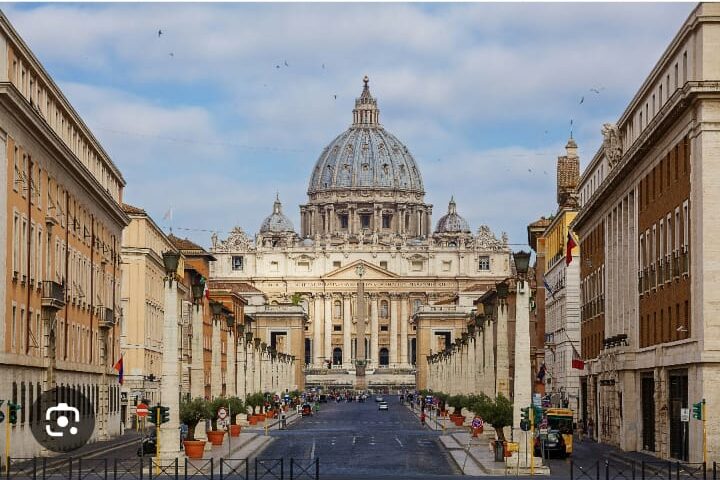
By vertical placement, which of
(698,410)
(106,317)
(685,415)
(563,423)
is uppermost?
(106,317)

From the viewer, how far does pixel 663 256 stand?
62.5m

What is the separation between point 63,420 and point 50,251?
692 centimetres

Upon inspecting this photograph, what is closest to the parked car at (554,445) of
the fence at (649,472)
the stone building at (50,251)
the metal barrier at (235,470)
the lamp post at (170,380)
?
the fence at (649,472)

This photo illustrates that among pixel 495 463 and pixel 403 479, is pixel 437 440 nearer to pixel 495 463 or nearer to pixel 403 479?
pixel 495 463

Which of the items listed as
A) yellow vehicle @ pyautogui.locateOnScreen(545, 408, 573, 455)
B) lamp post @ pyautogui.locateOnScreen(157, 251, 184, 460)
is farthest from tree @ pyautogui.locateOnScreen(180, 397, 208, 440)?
yellow vehicle @ pyautogui.locateOnScreen(545, 408, 573, 455)

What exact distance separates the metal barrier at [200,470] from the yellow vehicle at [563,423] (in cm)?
1425

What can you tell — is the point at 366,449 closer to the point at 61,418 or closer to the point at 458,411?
the point at 61,418

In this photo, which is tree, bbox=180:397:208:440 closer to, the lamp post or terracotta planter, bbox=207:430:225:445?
the lamp post

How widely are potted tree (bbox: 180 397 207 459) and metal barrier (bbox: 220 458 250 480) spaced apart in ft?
6.83

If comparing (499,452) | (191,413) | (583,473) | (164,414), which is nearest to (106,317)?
(191,413)

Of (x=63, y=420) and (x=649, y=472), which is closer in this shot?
(x=649, y=472)

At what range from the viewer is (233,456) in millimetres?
65188

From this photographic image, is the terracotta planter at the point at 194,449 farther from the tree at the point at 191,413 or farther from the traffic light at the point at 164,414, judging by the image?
the traffic light at the point at 164,414

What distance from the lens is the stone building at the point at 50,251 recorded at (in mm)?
59031
